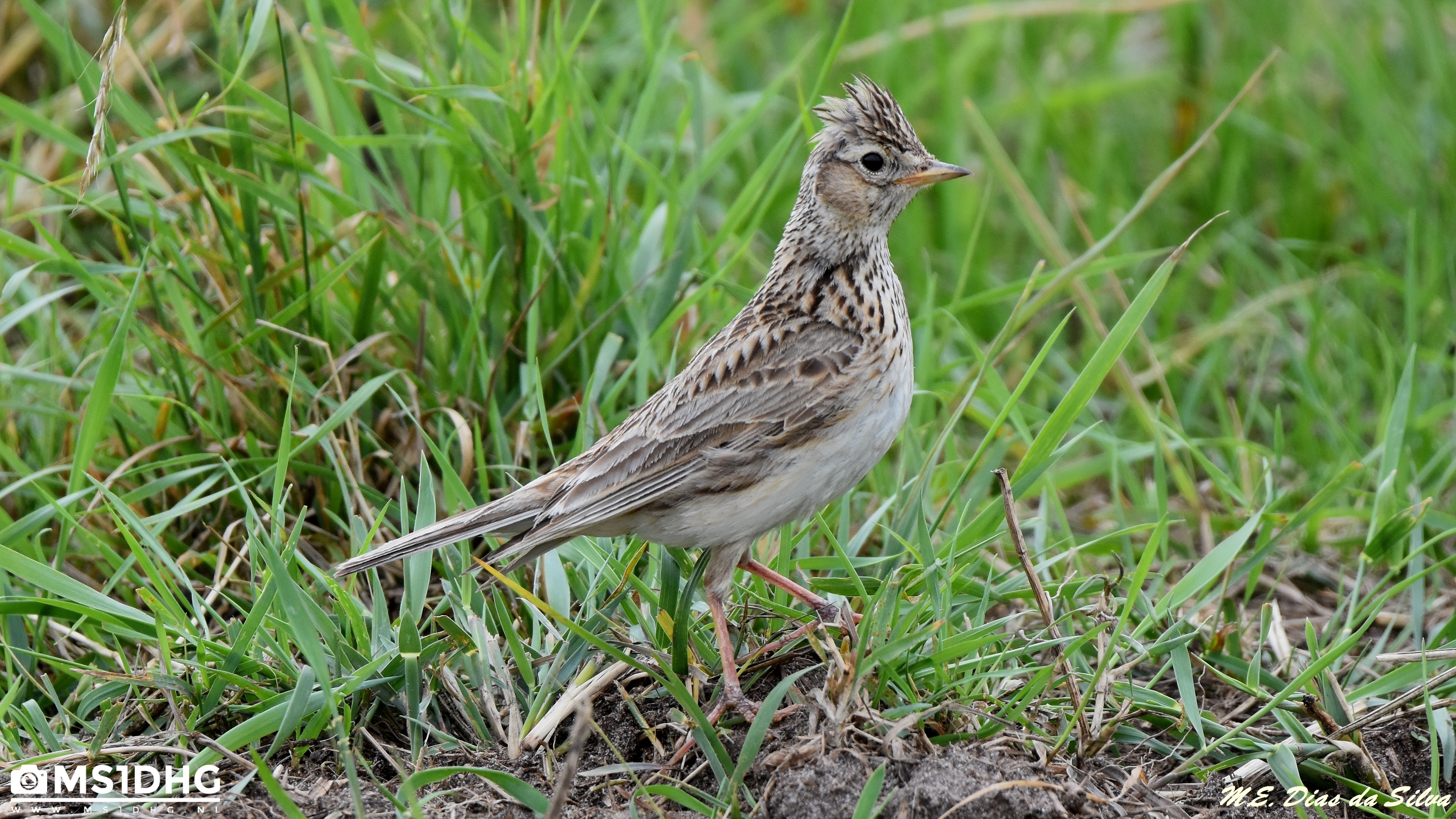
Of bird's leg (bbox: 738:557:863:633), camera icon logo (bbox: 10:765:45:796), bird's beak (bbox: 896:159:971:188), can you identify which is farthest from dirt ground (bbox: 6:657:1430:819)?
bird's beak (bbox: 896:159:971:188)

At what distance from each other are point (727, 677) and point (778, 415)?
794 mm

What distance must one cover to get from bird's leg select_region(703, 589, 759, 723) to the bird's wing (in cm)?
33

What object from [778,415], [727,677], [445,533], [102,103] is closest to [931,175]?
[778,415]

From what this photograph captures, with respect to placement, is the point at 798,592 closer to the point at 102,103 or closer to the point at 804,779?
the point at 804,779

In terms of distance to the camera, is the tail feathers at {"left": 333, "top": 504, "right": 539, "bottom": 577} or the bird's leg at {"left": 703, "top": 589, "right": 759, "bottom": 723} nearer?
the bird's leg at {"left": 703, "top": 589, "right": 759, "bottom": 723}

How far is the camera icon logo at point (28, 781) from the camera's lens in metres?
3.66

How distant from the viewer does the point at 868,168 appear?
454 centimetres

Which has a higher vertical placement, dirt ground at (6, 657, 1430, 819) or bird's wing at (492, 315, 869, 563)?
bird's wing at (492, 315, 869, 563)

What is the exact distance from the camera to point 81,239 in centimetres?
655

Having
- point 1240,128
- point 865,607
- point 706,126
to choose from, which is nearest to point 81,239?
point 706,126

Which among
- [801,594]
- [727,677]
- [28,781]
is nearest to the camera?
[28,781]

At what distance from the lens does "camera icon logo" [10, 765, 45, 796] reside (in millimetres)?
3660

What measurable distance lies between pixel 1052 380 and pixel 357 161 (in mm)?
3258

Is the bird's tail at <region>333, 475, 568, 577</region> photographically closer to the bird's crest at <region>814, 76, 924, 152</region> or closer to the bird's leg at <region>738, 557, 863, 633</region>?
the bird's leg at <region>738, 557, 863, 633</region>
